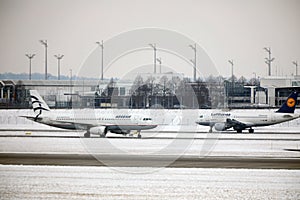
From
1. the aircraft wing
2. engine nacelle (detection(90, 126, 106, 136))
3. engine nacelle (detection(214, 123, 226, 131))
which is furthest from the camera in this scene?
the aircraft wing

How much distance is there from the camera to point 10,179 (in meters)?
24.0

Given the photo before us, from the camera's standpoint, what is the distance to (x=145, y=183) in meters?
23.6

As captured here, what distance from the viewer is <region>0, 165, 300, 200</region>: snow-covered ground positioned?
2077 centimetres

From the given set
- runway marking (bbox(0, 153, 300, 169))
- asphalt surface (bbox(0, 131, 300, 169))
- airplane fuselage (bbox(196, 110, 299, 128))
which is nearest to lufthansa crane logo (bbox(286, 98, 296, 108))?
airplane fuselage (bbox(196, 110, 299, 128))

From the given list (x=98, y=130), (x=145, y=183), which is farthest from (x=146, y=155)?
(x=98, y=130)

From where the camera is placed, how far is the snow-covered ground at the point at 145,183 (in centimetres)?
2077

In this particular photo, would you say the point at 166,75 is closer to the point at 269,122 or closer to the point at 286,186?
the point at 269,122

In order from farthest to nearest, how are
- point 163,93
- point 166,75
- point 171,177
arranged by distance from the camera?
point 166,75
point 163,93
point 171,177

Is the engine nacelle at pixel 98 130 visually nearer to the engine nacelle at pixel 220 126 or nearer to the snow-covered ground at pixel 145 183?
the engine nacelle at pixel 220 126

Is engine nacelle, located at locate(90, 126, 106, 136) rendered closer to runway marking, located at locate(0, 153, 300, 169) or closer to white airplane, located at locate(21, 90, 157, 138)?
white airplane, located at locate(21, 90, 157, 138)

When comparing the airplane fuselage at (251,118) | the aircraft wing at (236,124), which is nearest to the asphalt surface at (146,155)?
the aircraft wing at (236,124)

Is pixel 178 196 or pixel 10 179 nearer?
pixel 178 196

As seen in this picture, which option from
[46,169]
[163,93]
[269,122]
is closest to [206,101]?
[163,93]

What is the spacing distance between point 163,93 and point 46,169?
3958 inches
